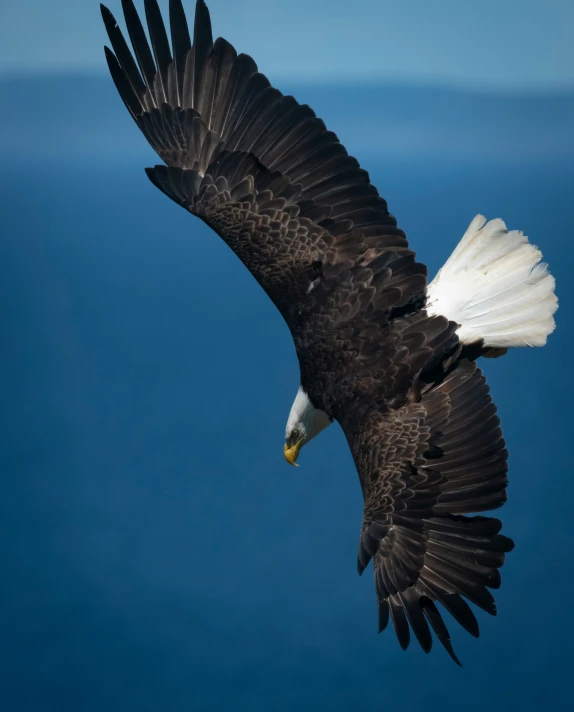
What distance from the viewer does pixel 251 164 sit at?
15.4 ft

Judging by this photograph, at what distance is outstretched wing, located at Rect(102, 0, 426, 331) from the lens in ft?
14.9

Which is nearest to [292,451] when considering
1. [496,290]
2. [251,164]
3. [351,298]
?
[351,298]

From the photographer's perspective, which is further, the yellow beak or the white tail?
the yellow beak

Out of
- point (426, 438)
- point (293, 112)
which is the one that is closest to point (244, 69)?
point (293, 112)

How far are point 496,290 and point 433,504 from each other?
1.09 metres

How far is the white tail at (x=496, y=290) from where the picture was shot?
4.51 metres

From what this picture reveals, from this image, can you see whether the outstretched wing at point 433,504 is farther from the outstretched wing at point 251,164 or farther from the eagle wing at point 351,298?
the outstretched wing at point 251,164

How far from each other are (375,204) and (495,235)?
0.53 metres

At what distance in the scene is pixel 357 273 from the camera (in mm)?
4441

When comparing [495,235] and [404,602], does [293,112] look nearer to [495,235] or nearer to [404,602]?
[495,235]

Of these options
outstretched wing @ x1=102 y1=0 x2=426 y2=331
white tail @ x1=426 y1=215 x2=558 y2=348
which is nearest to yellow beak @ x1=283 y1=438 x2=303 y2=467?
outstretched wing @ x1=102 y1=0 x2=426 y2=331

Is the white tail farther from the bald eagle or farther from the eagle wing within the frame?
the eagle wing

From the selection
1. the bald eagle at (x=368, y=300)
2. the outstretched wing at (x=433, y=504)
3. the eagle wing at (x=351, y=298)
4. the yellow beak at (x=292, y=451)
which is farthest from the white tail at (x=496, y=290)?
the yellow beak at (x=292, y=451)

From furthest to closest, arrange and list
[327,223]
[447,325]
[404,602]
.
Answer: [327,223]
[447,325]
[404,602]
